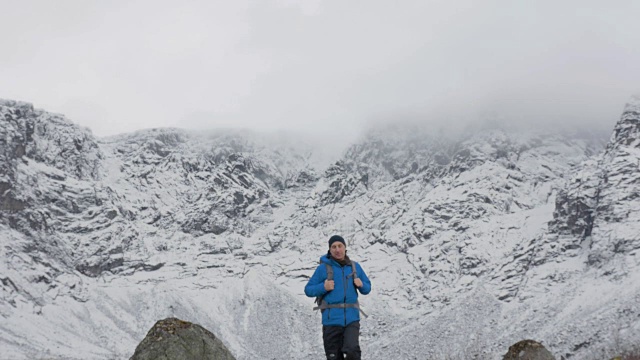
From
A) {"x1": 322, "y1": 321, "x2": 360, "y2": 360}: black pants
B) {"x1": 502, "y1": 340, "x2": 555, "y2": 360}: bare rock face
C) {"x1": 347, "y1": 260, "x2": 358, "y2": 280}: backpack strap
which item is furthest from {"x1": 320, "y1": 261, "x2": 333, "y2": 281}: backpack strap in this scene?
{"x1": 502, "y1": 340, "x2": 555, "y2": 360}: bare rock face

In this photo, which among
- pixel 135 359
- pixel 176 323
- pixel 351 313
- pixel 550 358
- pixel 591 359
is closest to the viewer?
pixel 135 359

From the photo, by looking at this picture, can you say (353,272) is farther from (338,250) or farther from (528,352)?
(528,352)

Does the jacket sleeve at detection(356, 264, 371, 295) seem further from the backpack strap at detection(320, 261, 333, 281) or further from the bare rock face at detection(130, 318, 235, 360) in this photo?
the bare rock face at detection(130, 318, 235, 360)

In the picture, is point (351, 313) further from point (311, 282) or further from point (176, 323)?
point (176, 323)

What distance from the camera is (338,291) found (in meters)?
14.5

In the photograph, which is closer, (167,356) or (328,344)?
(167,356)

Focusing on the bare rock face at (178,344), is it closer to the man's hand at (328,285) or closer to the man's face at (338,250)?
the man's hand at (328,285)

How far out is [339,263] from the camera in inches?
579

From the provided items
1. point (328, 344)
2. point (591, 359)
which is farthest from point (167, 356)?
point (591, 359)

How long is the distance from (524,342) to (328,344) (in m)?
5.58

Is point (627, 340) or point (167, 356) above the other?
point (167, 356)

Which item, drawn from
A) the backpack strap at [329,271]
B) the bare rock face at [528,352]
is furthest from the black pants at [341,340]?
the bare rock face at [528,352]

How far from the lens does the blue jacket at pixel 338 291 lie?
14367mm

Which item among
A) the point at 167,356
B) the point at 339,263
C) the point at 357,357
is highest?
the point at 339,263
